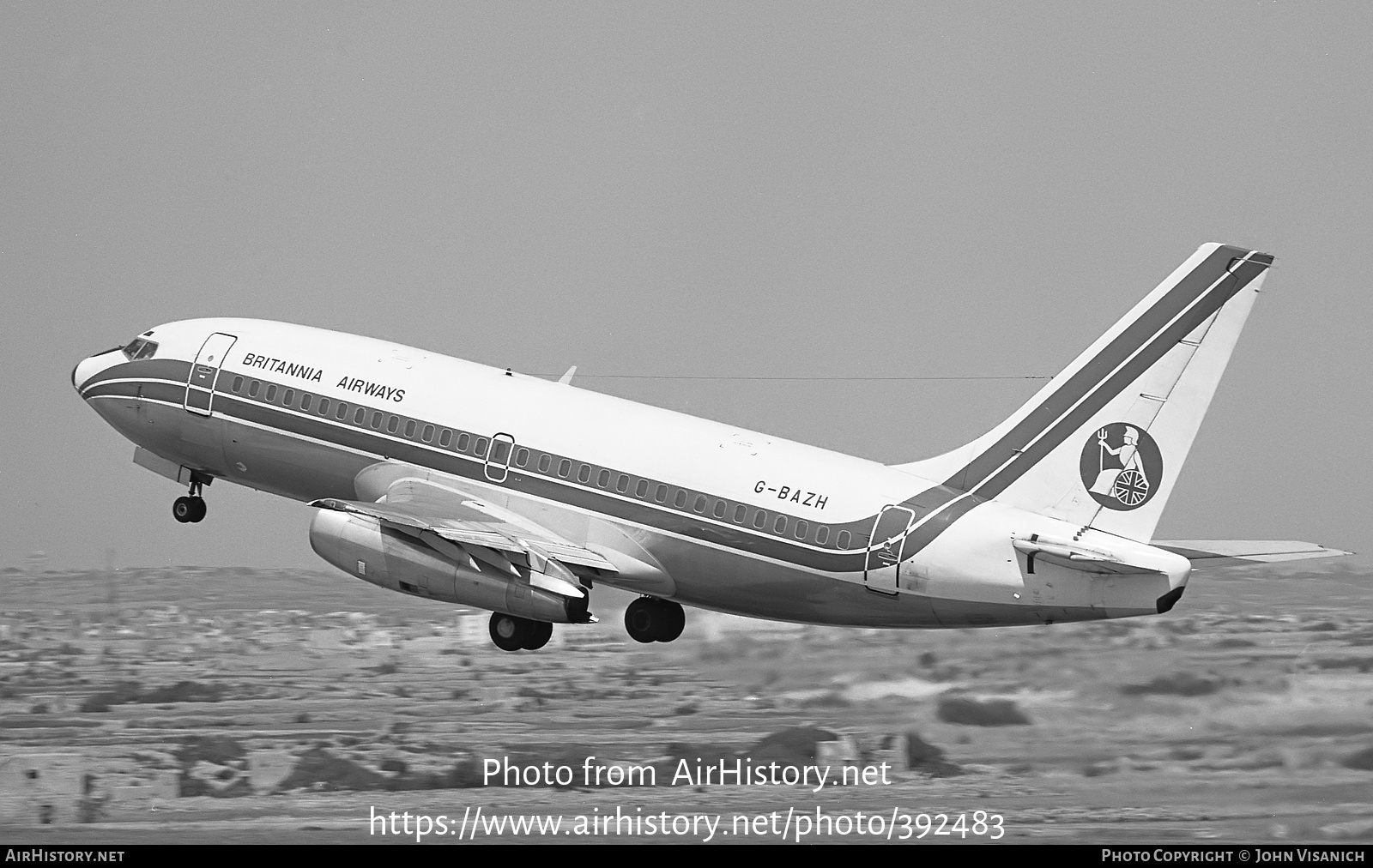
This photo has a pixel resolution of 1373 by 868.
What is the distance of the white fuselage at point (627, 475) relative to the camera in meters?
41.4

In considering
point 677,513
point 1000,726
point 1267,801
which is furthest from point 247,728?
point 1267,801

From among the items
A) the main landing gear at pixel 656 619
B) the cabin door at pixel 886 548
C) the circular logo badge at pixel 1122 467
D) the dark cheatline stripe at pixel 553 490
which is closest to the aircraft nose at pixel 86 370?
the dark cheatline stripe at pixel 553 490

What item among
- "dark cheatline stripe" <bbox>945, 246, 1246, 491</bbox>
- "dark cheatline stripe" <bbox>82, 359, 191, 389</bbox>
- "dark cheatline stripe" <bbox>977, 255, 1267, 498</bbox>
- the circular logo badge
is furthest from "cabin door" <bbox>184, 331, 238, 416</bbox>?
the circular logo badge

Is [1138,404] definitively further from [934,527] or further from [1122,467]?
[934,527]

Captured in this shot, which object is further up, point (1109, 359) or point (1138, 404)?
point (1109, 359)

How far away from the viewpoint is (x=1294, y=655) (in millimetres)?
47875

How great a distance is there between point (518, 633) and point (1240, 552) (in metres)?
15.5

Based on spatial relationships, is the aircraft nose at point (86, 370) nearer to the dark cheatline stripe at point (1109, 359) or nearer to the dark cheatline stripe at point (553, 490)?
the dark cheatline stripe at point (553, 490)

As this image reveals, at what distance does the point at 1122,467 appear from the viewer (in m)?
40.7

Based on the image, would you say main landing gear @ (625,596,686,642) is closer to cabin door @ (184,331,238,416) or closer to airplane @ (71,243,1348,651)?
airplane @ (71,243,1348,651)

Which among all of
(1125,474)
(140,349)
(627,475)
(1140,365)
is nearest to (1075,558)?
(1125,474)

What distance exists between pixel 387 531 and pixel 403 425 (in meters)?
3.52

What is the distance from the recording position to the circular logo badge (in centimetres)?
4056

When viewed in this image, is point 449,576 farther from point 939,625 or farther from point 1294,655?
point 1294,655
